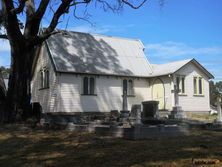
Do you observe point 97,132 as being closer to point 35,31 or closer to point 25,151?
point 25,151

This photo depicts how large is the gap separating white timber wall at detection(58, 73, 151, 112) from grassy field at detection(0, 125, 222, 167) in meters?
16.9

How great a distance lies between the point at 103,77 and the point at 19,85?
550 inches

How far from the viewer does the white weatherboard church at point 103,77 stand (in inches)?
1271

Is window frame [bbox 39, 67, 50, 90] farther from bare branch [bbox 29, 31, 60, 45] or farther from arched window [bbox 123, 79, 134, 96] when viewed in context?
bare branch [bbox 29, 31, 60, 45]

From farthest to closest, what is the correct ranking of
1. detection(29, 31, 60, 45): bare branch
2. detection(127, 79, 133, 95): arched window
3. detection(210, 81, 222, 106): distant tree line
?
detection(210, 81, 222, 106): distant tree line
detection(127, 79, 133, 95): arched window
detection(29, 31, 60, 45): bare branch

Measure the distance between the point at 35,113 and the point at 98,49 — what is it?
16.0 metres

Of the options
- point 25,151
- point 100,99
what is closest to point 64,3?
point 25,151

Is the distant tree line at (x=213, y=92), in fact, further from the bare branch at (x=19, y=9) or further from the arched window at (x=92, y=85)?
the bare branch at (x=19, y=9)

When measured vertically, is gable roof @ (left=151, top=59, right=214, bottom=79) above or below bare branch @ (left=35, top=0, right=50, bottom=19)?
below

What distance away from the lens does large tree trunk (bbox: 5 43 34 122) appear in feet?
67.2

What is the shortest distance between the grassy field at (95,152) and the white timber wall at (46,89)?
55.8 feet

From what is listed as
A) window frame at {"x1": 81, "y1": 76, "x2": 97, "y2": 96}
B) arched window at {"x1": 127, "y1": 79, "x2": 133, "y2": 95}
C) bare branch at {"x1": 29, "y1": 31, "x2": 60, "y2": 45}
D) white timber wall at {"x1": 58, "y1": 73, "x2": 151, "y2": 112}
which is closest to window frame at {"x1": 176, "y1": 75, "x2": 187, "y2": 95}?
white timber wall at {"x1": 58, "y1": 73, "x2": 151, "y2": 112}

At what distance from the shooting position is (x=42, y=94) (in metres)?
34.8

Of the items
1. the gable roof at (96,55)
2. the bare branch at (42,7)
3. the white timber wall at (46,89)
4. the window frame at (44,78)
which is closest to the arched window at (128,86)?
the gable roof at (96,55)
